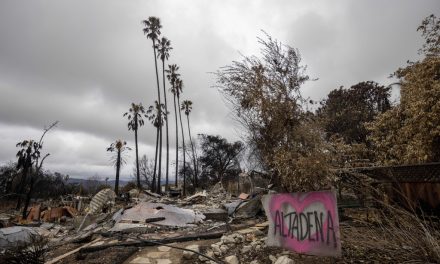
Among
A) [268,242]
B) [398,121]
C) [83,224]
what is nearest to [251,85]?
[268,242]

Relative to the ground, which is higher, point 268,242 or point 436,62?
point 436,62

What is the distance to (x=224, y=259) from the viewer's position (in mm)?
6566

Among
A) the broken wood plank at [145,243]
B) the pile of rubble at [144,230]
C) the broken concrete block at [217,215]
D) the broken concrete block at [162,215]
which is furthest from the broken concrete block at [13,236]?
the broken concrete block at [217,215]

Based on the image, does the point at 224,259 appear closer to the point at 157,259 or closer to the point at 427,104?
the point at 157,259

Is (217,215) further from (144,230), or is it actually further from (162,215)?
(144,230)

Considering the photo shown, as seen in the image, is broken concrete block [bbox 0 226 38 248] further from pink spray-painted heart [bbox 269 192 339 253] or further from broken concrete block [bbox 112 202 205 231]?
pink spray-painted heart [bbox 269 192 339 253]

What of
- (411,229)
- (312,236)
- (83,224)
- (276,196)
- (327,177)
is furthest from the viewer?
(83,224)

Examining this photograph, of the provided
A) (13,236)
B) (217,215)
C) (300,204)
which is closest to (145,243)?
(300,204)

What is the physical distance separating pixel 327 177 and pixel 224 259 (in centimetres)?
282

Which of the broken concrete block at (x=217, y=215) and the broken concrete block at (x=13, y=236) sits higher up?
the broken concrete block at (x=217, y=215)

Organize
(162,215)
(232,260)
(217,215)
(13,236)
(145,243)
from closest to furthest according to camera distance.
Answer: (232,260) < (145,243) < (13,236) < (162,215) < (217,215)

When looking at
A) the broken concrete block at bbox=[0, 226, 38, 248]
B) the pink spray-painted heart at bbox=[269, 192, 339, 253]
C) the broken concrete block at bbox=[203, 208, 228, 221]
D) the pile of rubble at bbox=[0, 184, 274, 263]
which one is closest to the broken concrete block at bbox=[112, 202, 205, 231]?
the pile of rubble at bbox=[0, 184, 274, 263]

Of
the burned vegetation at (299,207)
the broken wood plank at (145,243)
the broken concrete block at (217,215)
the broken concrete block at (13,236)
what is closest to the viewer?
the burned vegetation at (299,207)

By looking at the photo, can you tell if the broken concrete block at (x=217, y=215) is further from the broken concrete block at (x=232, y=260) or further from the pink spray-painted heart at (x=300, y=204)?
the pink spray-painted heart at (x=300, y=204)
